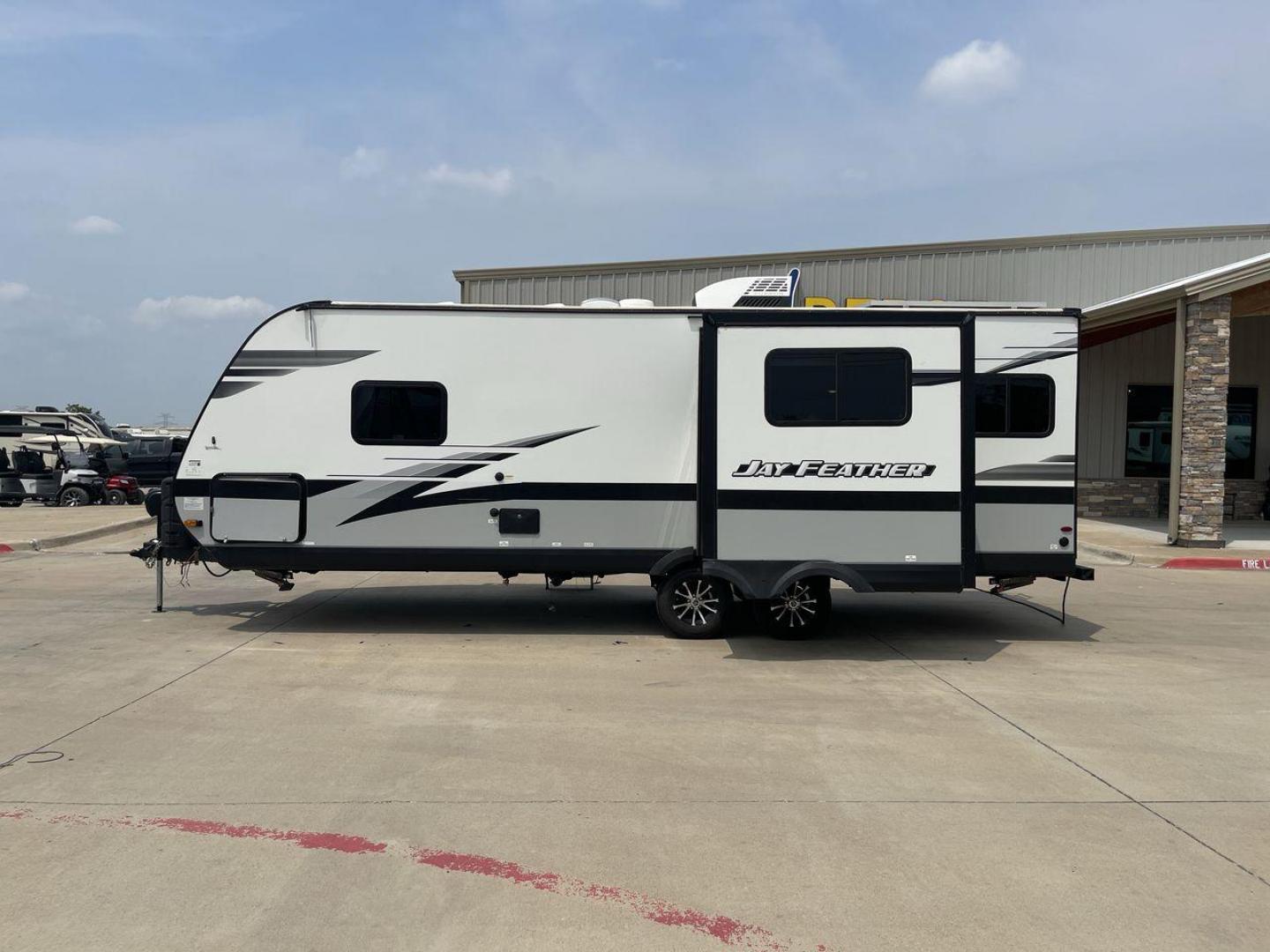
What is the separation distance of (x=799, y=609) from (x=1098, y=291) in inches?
635

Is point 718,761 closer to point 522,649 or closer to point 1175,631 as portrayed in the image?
point 522,649

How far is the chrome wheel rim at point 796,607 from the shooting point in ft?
29.7

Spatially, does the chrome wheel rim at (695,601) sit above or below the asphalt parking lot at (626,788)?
above

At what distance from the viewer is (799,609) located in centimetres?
912

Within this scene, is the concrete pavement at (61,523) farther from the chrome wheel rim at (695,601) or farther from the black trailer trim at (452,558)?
the chrome wheel rim at (695,601)

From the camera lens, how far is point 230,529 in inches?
360

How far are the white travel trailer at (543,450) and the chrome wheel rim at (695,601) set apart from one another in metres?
0.02

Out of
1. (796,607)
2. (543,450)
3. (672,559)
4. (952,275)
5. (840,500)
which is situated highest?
(952,275)

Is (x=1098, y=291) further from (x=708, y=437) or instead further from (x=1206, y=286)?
(x=708, y=437)

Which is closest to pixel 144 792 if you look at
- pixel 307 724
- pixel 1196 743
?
pixel 307 724

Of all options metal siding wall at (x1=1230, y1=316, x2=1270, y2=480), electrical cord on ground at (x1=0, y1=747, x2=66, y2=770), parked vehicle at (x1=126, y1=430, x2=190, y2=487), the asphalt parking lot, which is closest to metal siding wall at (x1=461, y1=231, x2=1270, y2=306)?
metal siding wall at (x1=1230, y1=316, x2=1270, y2=480)

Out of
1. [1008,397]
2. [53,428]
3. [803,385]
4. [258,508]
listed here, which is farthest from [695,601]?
[53,428]

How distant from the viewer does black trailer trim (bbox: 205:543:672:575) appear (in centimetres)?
899

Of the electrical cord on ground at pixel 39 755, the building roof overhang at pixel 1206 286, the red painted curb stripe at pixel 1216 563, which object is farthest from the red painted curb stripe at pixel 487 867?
the building roof overhang at pixel 1206 286
